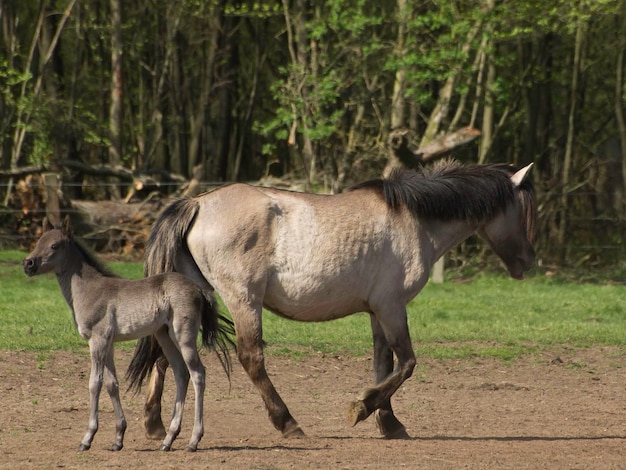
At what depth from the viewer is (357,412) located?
689cm

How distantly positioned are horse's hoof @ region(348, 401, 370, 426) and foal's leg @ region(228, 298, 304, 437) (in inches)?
13.9

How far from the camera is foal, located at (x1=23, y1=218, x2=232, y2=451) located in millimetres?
6207

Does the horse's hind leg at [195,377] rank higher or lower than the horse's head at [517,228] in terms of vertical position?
lower

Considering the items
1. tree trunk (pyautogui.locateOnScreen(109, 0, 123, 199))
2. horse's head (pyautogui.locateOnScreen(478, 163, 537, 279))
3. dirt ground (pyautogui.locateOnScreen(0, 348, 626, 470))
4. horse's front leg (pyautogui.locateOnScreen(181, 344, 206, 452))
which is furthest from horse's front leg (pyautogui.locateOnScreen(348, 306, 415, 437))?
tree trunk (pyautogui.locateOnScreen(109, 0, 123, 199))

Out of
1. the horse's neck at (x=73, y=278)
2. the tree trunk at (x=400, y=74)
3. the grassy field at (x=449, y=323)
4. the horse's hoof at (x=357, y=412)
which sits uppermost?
the tree trunk at (x=400, y=74)

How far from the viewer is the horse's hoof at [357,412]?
22.6 ft

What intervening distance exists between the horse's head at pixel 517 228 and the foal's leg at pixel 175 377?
2.49m

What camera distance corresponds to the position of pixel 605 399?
888cm

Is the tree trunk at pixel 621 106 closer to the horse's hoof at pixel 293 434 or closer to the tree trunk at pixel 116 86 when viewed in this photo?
the tree trunk at pixel 116 86

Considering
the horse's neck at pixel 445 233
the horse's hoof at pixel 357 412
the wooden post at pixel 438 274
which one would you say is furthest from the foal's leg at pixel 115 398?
the wooden post at pixel 438 274

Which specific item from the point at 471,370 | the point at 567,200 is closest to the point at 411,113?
the point at 567,200

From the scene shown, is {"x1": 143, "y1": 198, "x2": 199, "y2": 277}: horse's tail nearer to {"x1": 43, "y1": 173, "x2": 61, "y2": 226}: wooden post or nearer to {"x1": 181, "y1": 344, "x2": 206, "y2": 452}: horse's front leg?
{"x1": 181, "y1": 344, "x2": 206, "y2": 452}: horse's front leg

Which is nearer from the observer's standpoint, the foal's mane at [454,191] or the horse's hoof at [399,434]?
the horse's hoof at [399,434]

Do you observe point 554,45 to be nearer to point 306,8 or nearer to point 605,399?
point 306,8
